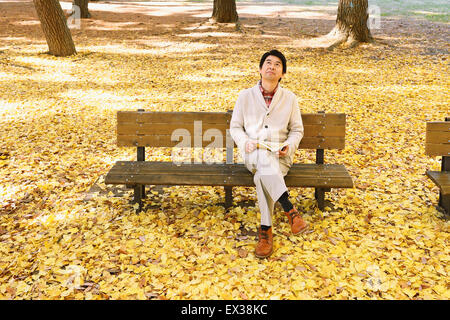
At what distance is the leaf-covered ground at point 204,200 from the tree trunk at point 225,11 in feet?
15.1

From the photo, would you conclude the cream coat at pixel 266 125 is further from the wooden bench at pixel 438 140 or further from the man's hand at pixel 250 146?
the wooden bench at pixel 438 140

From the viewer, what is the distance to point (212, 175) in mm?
4211

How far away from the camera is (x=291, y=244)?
3855 millimetres

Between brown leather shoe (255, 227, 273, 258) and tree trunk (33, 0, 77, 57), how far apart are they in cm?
924

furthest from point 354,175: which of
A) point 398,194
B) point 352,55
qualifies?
point 352,55

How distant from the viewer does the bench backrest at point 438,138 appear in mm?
4156

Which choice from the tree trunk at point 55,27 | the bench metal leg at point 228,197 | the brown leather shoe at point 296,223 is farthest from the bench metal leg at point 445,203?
the tree trunk at point 55,27

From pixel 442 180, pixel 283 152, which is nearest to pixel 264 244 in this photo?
pixel 283 152

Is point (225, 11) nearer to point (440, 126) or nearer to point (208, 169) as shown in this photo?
point (208, 169)

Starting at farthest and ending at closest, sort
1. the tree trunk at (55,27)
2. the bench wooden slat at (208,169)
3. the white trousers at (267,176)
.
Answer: the tree trunk at (55,27) < the bench wooden slat at (208,169) < the white trousers at (267,176)

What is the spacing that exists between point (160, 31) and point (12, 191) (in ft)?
37.4

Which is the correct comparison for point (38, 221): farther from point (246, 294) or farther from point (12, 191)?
point (246, 294)

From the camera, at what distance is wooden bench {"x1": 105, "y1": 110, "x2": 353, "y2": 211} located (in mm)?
4191
